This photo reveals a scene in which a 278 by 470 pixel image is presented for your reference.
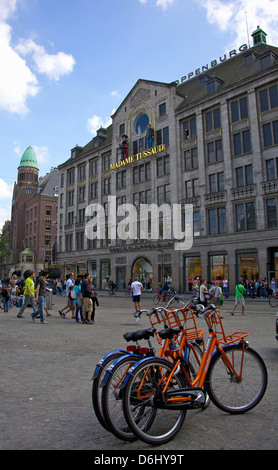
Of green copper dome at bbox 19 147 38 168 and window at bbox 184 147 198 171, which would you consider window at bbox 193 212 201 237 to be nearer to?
window at bbox 184 147 198 171

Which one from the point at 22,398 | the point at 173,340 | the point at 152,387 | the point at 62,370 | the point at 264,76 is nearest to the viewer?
the point at 152,387

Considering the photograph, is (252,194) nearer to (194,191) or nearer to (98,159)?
(194,191)

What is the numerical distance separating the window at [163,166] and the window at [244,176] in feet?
30.9

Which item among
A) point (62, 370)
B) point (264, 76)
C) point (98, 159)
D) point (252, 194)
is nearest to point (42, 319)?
point (62, 370)

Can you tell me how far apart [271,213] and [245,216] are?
8.28ft

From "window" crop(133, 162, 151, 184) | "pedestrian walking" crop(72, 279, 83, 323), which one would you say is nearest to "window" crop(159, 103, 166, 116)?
"window" crop(133, 162, 151, 184)

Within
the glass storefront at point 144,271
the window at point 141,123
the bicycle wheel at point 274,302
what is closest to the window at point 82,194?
the window at point 141,123

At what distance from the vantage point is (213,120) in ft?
118

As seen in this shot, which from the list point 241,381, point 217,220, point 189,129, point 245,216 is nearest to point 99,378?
point 241,381

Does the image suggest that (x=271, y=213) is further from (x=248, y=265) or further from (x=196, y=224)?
(x=196, y=224)

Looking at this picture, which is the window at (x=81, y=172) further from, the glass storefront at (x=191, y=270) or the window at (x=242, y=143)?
the window at (x=242, y=143)

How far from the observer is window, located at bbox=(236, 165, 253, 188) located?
32406 millimetres

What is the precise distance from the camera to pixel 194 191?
122ft

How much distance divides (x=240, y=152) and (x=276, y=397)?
31501 mm
